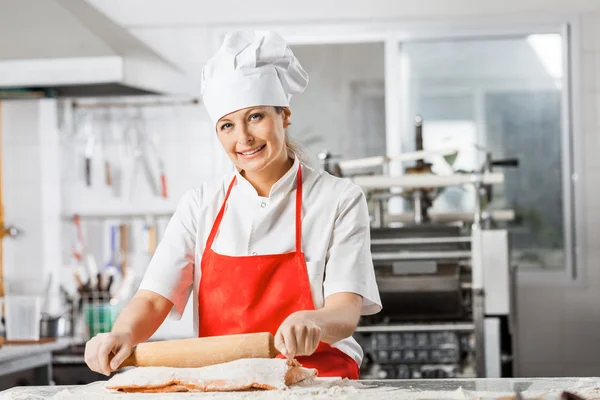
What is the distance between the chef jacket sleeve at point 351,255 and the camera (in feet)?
5.75

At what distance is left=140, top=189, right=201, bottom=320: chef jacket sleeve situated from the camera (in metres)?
1.83

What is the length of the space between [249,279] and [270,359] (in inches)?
11.4

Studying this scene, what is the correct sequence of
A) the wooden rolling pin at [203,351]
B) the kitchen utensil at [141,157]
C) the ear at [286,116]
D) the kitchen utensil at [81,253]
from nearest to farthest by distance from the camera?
the wooden rolling pin at [203,351]
the ear at [286,116]
the kitchen utensil at [81,253]
the kitchen utensil at [141,157]

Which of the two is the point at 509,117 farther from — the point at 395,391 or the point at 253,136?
the point at 395,391

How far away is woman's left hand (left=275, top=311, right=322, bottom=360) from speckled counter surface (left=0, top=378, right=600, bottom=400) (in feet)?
0.22

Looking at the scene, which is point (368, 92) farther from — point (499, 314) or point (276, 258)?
point (276, 258)

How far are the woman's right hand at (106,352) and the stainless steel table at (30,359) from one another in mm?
1316

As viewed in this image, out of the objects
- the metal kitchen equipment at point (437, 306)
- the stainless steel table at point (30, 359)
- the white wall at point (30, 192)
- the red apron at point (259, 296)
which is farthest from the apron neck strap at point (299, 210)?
the white wall at point (30, 192)

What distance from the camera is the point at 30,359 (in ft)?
9.98

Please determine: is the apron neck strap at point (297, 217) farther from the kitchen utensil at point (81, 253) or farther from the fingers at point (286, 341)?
the kitchen utensil at point (81, 253)

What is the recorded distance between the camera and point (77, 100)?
4.40 meters

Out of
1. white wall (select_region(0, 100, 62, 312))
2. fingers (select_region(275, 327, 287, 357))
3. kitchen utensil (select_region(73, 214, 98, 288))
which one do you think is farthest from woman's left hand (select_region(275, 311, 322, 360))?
white wall (select_region(0, 100, 62, 312))

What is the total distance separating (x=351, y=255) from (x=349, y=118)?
2814mm

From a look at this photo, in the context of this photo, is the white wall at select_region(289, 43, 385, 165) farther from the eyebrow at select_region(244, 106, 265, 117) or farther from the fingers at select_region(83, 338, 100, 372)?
the fingers at select_region(83, 338, 100, 372)
